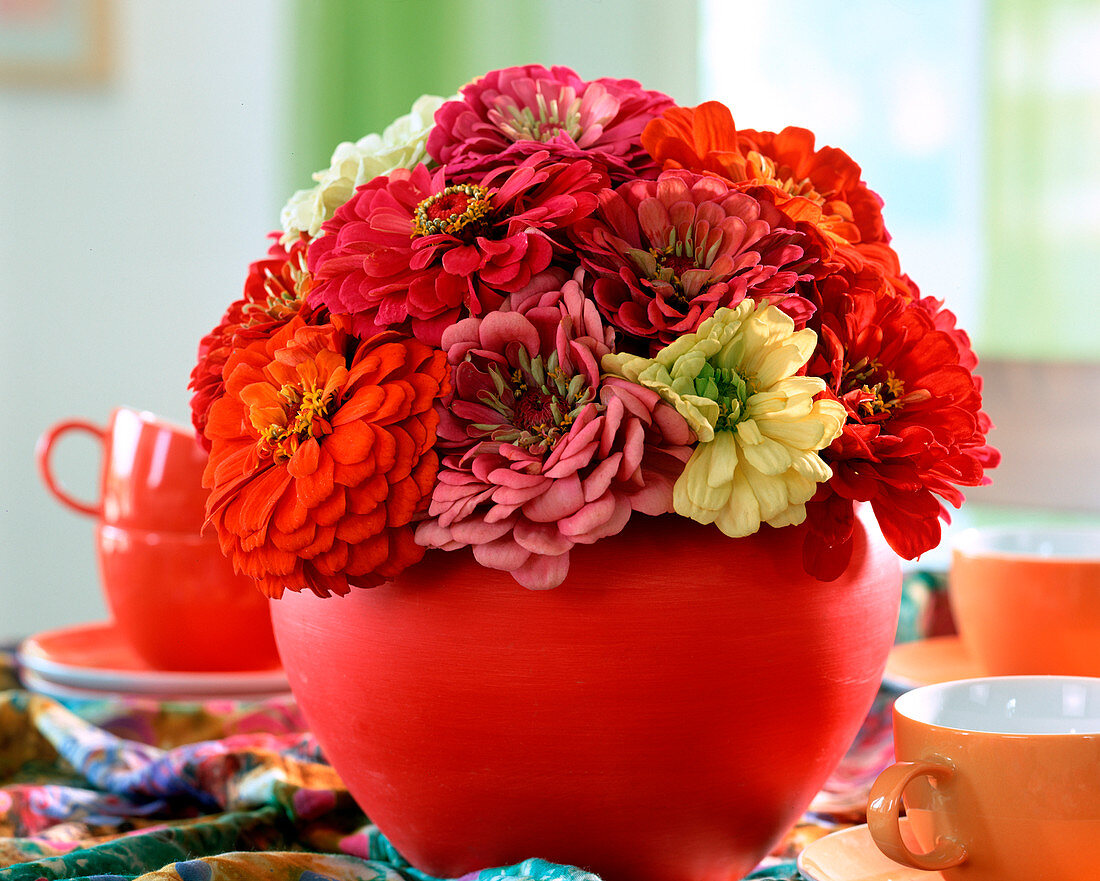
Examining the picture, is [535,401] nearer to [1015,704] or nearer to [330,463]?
[330,463]

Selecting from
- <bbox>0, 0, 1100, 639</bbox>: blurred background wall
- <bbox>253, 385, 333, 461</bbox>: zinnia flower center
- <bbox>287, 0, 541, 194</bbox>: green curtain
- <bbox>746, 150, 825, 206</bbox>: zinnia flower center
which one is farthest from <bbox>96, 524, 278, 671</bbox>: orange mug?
<bbox>287, 0, 541, 194</bbox>: green curtain

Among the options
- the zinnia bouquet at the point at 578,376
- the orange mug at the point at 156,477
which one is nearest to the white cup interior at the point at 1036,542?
the zinnia bouquet at the point at 578,376

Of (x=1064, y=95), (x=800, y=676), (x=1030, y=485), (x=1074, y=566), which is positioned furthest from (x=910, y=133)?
(x=800, y=676)

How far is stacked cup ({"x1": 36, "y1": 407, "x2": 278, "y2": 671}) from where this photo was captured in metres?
0.80

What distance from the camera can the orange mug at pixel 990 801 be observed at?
42cm

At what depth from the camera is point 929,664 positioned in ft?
2.45

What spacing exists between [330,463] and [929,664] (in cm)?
46

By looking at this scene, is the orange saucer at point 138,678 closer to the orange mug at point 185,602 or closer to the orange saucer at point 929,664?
the orange mug at point 185,602

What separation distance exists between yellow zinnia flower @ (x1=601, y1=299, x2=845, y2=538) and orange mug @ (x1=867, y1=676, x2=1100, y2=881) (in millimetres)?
102

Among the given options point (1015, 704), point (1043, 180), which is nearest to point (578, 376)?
point (1015, 704)

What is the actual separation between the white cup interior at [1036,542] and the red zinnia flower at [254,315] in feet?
1.37

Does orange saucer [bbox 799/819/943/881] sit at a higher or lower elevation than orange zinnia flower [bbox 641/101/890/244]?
lower

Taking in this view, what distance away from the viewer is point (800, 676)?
0.47 meters

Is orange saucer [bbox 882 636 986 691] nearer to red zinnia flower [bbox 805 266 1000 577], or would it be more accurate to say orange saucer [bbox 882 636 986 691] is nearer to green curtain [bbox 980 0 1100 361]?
red zinnia flower [bbox 805 266 1000 577]
